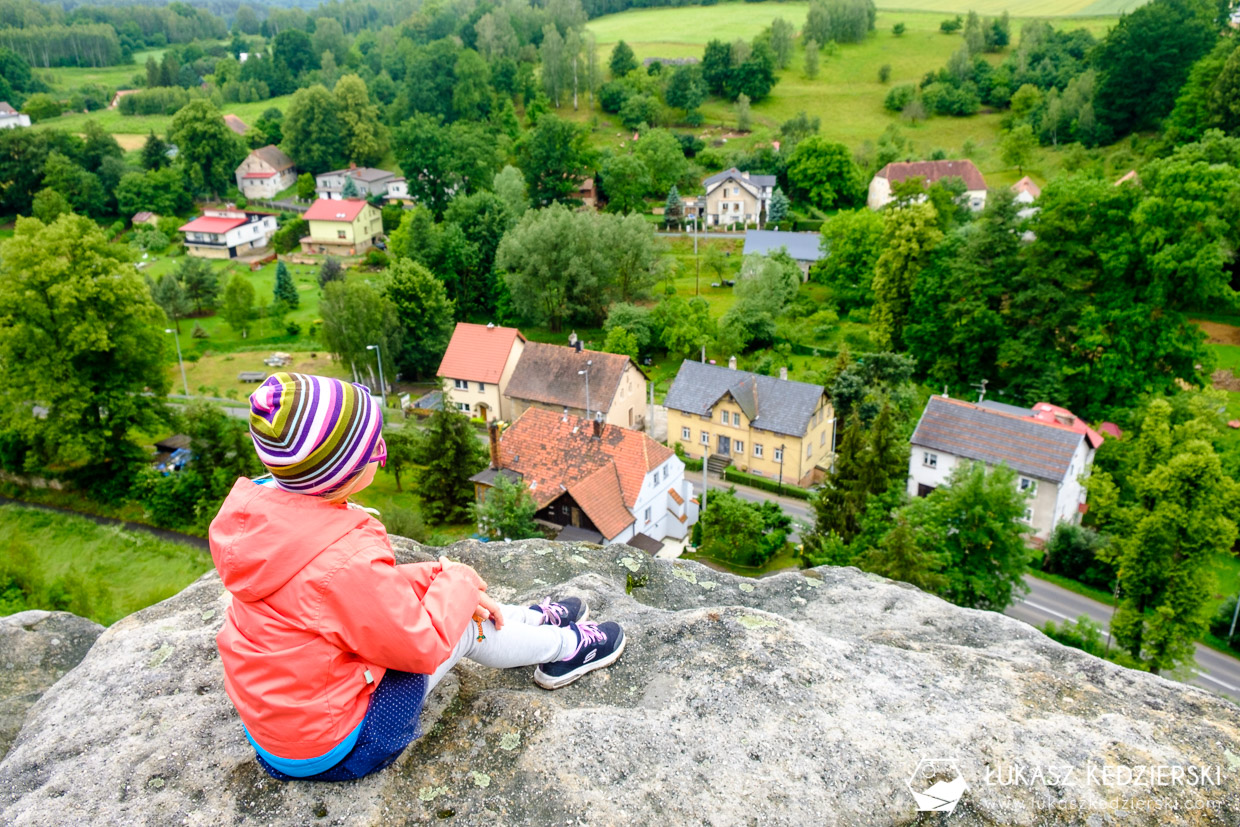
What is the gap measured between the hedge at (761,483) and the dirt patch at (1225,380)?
927 inches

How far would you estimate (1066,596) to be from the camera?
93.7 ft

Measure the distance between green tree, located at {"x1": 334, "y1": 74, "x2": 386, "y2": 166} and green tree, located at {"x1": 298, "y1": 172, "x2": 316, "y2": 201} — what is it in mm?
6380

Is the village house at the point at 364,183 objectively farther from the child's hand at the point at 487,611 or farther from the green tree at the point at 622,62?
the child's hand at the point at 487,611

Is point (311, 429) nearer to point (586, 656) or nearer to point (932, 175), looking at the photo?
point (586, 656)

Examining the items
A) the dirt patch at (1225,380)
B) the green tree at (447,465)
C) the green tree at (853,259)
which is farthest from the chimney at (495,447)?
the dirt patch at (1225,380)

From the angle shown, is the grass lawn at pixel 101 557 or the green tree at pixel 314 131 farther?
the green tree at pixel 314 131

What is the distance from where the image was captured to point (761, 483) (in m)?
37.1

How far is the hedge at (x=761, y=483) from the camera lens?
3628 cm

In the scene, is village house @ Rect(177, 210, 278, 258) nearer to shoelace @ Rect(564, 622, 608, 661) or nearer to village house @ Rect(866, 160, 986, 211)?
village house @ Rect(866, 160, 986, 211)

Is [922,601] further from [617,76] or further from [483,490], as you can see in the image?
[617,76]

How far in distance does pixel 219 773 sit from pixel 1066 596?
99.7ft

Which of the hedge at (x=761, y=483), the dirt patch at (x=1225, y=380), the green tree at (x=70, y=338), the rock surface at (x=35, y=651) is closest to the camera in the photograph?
the rock surface at (x=35, y=651)

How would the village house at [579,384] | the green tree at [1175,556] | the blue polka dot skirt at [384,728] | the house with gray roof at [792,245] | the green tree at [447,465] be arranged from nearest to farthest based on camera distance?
the blue polka dot skirt at [384,728], the green tree at [1175,556], the green tree at [447,465], the village house at [579,384], the house with gray roof at [792,245]

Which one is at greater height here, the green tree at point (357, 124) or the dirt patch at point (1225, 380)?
the green tree at point (357, 124)
